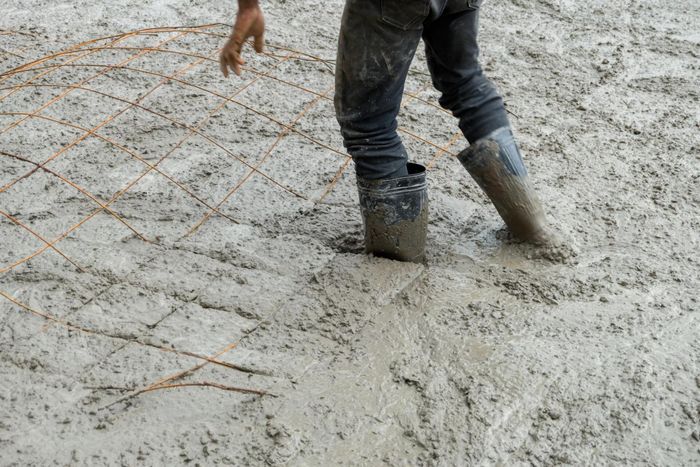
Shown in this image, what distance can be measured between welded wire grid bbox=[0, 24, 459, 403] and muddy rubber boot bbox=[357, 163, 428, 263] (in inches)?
20.9

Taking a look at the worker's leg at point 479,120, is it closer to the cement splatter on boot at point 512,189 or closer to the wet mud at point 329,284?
the cement splatter on boot at point 512,189

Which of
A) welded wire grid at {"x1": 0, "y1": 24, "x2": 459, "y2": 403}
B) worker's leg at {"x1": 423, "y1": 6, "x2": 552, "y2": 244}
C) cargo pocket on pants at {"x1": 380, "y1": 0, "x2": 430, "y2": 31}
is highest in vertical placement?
cargo pocket on pants at {"x1": 380, "y1": 0, "x2": 430, "y2": 31}

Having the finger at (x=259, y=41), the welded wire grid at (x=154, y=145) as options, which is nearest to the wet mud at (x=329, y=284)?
the welded wire grid at (x=154, y=145)

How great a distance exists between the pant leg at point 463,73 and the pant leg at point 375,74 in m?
0.15

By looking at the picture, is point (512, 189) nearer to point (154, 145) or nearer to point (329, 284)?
point (329, 284)

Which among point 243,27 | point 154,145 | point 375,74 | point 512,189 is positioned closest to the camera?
point 243,27

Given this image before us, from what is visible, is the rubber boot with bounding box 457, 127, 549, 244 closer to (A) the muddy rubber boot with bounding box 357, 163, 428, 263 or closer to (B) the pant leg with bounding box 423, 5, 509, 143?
(B) the pant leg with bounding box 423, 5, 509, 143

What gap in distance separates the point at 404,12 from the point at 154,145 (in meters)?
1.62

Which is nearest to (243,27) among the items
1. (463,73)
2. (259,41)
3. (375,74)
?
(259,41)

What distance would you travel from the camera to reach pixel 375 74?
86.6 inches

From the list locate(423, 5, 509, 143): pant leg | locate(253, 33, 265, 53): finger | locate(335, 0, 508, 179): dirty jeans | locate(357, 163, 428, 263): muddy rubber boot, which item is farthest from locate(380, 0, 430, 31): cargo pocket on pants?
locate(357, 163, 428, 263): muddy rubber boot

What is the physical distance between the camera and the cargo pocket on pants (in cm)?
206

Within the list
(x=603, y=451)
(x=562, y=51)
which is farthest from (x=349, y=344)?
(x=562, y=51)

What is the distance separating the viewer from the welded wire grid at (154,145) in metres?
2.80
